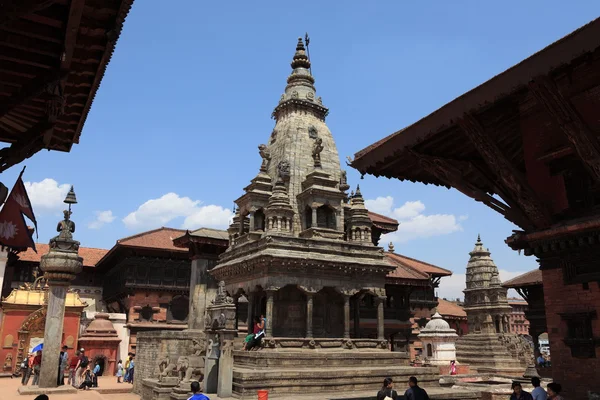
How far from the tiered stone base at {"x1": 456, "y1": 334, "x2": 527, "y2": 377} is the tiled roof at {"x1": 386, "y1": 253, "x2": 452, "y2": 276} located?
5.68 m

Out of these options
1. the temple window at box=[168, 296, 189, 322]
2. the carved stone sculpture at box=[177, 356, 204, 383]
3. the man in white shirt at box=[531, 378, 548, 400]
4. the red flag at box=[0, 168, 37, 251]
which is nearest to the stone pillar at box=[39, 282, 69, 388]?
the carved stone sculpture at box=[177, 356, 204, 383]

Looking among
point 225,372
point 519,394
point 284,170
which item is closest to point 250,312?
point 225,372

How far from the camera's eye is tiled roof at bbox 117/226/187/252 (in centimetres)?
3588

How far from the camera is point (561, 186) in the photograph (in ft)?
26.2

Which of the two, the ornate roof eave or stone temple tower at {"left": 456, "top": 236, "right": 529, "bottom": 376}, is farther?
stone temple tower at {"left": 456, "top": 236, "right": 529, "bottom": 376}

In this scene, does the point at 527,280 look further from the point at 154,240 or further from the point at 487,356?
the point at 154,240

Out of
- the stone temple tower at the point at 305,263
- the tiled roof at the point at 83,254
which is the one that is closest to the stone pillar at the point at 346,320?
the stone temple tower at the point at 305,263

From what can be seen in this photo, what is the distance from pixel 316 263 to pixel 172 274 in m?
18.4

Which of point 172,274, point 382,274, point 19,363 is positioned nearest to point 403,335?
point 382,274

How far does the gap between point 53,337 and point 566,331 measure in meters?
17.6

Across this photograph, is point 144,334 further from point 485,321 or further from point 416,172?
point 485,321

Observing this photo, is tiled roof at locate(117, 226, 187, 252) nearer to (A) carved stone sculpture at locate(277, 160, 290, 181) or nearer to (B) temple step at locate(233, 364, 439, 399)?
(A) carved stone sculpture at locate(277, 160, 290, 181)

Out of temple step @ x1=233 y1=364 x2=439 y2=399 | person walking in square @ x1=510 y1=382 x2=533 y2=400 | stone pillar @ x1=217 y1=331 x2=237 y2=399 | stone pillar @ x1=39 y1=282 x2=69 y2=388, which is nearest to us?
person walking in square @ x1=510 y1=382 x2=533 y2=400

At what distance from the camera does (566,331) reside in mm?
7938
